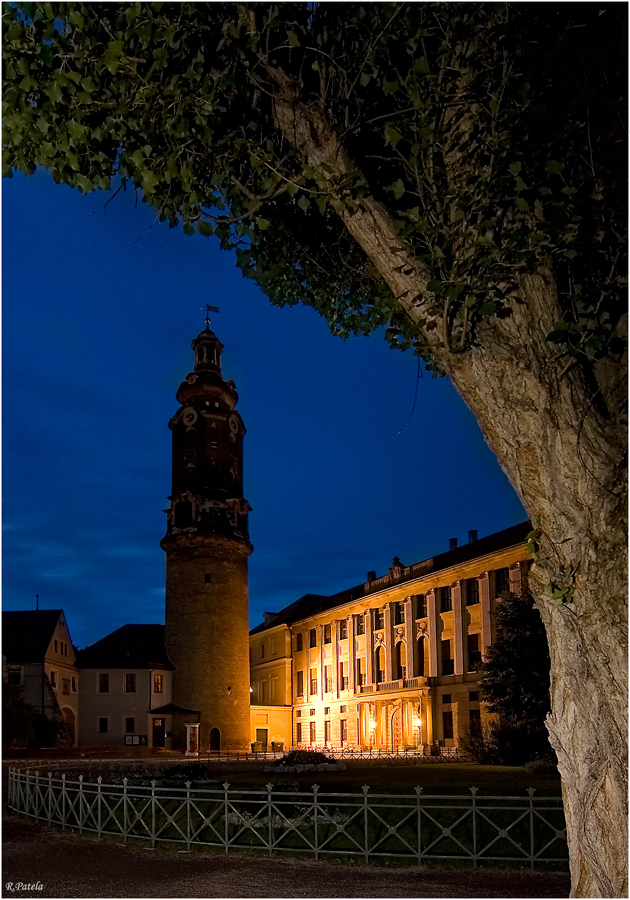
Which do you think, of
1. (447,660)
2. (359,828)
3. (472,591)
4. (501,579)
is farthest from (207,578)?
(359,828)

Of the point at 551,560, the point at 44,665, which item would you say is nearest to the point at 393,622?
the point at 44,665

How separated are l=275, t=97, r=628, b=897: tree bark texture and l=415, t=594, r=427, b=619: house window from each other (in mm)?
59582

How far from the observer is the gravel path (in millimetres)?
11203

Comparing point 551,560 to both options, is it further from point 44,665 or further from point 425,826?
point 44,665

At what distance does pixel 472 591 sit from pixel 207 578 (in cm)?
1876

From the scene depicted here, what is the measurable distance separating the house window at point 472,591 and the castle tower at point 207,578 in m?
15.9

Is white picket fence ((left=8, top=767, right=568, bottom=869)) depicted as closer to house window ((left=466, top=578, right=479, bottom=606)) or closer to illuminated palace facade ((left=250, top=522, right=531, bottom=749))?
illuminated palace facade ((left=250, top=522, right=531, bottom=749))

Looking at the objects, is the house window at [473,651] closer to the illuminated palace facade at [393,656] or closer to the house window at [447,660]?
the illuminated palace facade at [393,656]

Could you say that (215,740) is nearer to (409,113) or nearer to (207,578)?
(207,578)

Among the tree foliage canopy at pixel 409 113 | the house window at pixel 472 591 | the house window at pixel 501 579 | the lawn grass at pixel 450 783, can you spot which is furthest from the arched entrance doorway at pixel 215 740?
the tree foliage canopy at pixel 409 113

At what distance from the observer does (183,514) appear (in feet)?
197

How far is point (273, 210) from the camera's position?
10.4 m

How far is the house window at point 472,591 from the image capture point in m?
58.2

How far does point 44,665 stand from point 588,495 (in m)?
56.1
